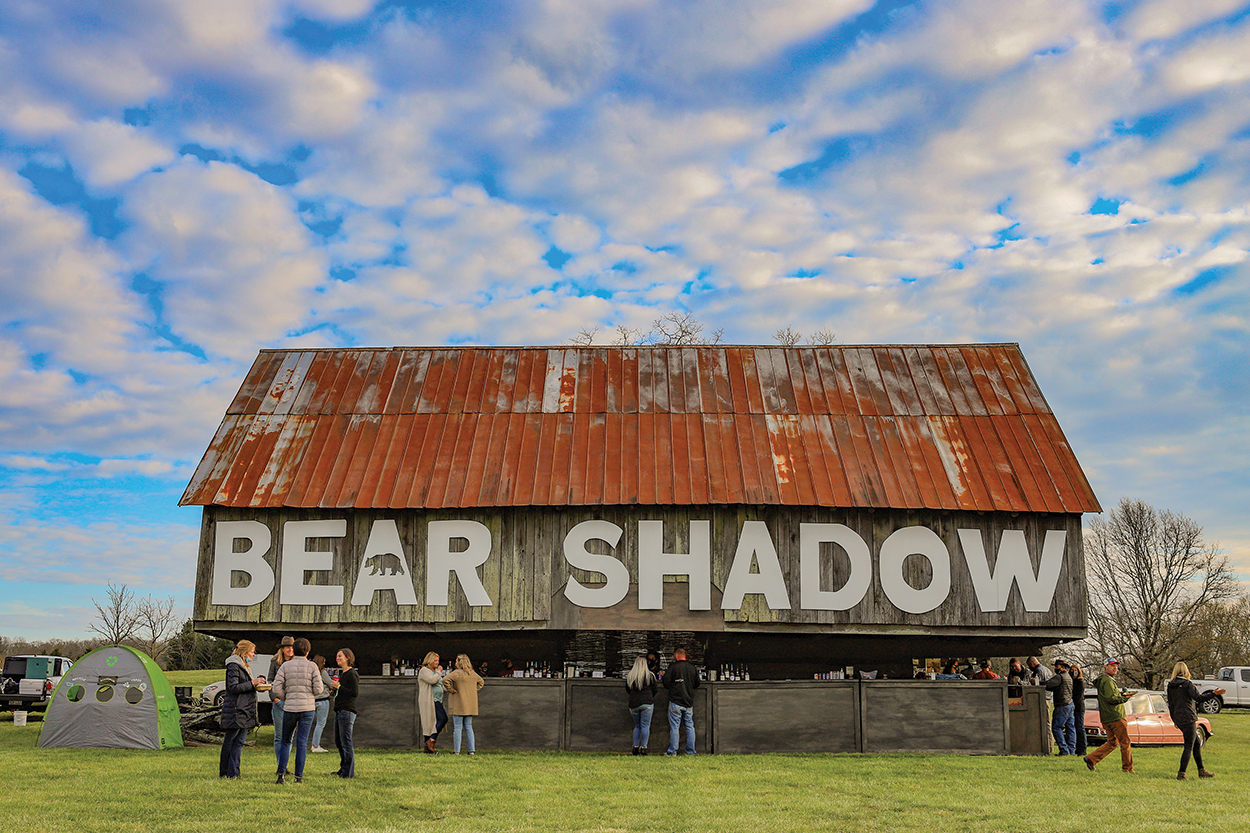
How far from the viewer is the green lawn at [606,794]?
10477 millimetres

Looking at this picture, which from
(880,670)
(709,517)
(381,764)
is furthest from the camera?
(880,670)

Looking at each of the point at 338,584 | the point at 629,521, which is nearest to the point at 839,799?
the point at 629,521

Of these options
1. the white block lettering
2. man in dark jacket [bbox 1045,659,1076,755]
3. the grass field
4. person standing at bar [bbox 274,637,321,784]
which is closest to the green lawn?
the grass field

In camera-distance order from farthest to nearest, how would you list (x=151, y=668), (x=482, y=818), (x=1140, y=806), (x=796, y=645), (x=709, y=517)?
(x=796, y=645) → (x=709, y=517) → (x=151, y=668) → (x=1140, y=806) → (x=482, y=818)

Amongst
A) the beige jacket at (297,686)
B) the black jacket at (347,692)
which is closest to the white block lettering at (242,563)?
the black jacket at (347,692)

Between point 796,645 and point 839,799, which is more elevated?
point 796,645

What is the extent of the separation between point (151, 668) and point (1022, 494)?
1785 cm

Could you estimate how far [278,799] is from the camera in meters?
11.4

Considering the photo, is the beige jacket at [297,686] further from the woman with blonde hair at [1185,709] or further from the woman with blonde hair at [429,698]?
the woman with blonde hair at [1185,709]

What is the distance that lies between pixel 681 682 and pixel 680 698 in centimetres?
28

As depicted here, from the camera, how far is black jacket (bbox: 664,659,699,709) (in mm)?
17219

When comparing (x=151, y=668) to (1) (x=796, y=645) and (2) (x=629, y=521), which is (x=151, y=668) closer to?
(2) (x=629, y=521)

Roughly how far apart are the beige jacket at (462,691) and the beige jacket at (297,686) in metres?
4.09

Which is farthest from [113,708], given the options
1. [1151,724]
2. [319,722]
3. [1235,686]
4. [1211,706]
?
[1235,686]
